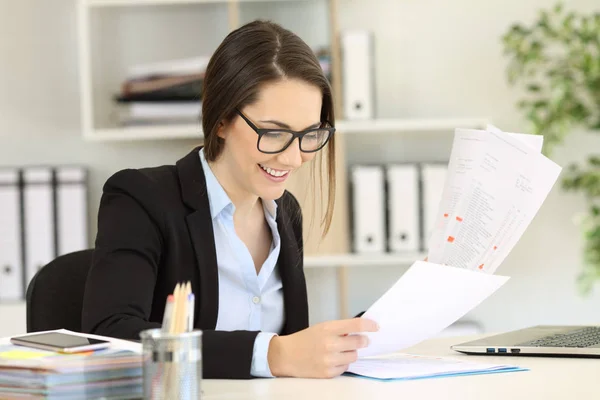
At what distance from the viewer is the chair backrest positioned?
1508mm

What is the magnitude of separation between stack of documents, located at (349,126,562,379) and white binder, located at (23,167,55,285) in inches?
72.6

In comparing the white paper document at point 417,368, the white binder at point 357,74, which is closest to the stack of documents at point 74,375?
the white paper document at point 417,368

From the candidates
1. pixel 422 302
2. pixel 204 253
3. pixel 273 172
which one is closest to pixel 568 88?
pixel 273 172

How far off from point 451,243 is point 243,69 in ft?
1.53

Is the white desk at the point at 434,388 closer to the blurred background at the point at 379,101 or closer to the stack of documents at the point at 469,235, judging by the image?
the stack of documents at the point at 469,235

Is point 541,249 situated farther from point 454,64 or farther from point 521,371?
point 521,371

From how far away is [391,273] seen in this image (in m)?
3.24

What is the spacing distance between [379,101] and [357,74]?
267mm

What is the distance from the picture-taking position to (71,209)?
2.98m

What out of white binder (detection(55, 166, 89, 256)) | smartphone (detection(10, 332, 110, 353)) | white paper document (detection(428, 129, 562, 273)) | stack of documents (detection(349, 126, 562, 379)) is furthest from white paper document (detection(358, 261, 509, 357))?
white binder (detection(55, 166, 89, 256))

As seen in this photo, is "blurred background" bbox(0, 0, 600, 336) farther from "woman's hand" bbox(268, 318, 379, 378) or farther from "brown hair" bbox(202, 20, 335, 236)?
"woman's hand" bbox(268, 318, 379, 378)

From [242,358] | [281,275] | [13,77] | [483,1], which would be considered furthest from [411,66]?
[242,358]

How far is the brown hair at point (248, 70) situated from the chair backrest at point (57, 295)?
0.32 metres

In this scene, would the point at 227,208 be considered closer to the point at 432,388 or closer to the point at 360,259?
the point at 432,388
